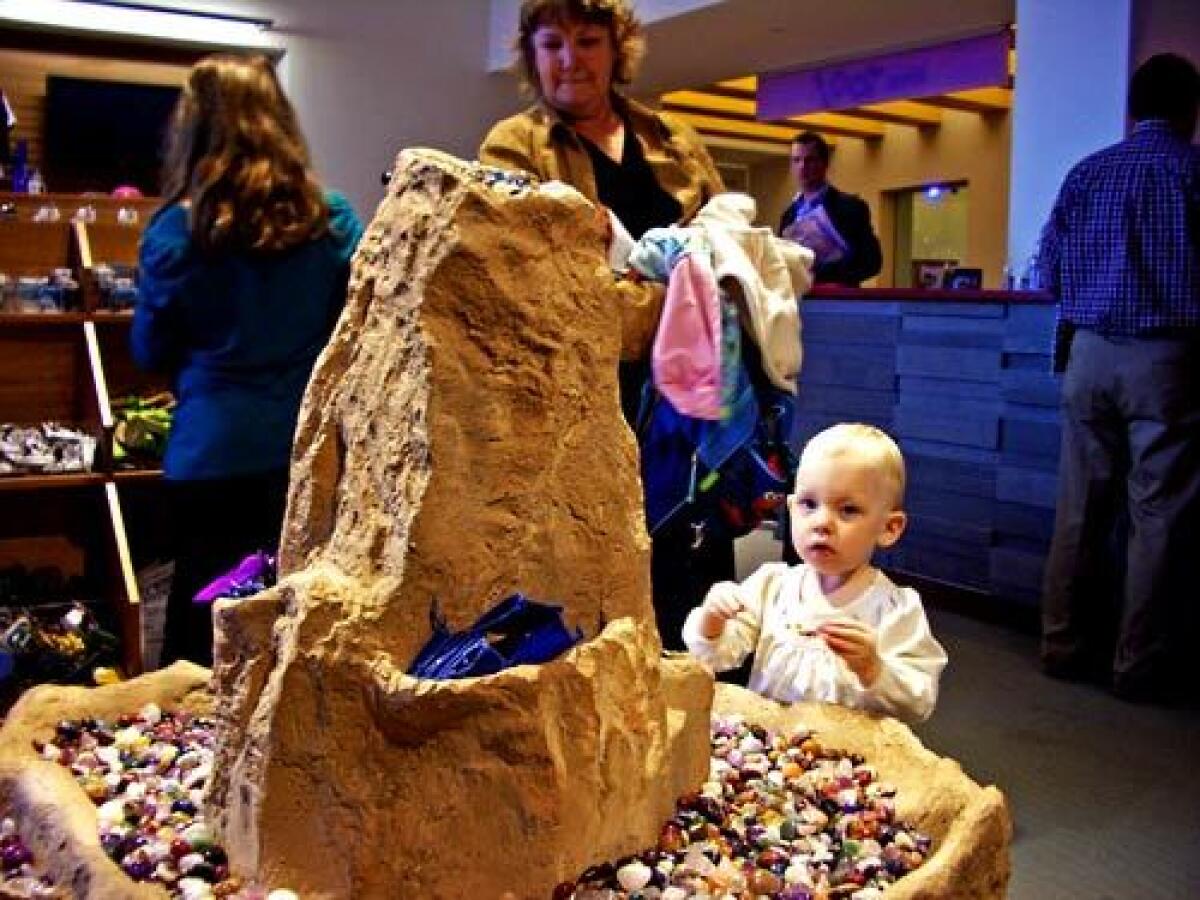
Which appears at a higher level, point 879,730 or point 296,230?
point 296,230

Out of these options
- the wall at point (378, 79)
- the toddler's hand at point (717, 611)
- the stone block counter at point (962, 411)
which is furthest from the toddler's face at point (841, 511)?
the wall at point (378, 79)

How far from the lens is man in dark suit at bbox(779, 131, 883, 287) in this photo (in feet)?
18.4

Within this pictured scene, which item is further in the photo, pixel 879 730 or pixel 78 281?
pixel 78 281

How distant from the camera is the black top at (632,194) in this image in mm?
2342

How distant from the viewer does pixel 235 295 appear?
98.4 inches

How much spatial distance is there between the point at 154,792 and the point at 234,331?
3.82ft

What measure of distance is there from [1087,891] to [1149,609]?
4.59ft

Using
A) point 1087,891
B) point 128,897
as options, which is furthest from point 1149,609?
point 128,897

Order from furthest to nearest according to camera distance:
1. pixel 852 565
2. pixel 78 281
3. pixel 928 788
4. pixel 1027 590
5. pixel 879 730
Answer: pixel 1027 590 < pixel 78 281 < pixel 852 565 < pixel 879 730 < pixel 928 788

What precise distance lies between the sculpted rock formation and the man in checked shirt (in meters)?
2.58

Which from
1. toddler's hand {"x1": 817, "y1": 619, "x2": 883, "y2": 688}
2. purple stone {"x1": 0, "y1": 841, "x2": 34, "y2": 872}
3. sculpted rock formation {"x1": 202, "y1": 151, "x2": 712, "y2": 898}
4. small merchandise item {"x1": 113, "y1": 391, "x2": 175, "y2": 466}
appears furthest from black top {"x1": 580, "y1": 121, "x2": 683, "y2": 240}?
small merchandise item {"x1": 113, "y1": 391, "x2": 175, "y2": 466}

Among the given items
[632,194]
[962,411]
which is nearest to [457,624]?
[632,194]

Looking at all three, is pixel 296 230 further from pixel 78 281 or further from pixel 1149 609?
pixel 1149 609

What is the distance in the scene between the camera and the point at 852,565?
1.86 meters
